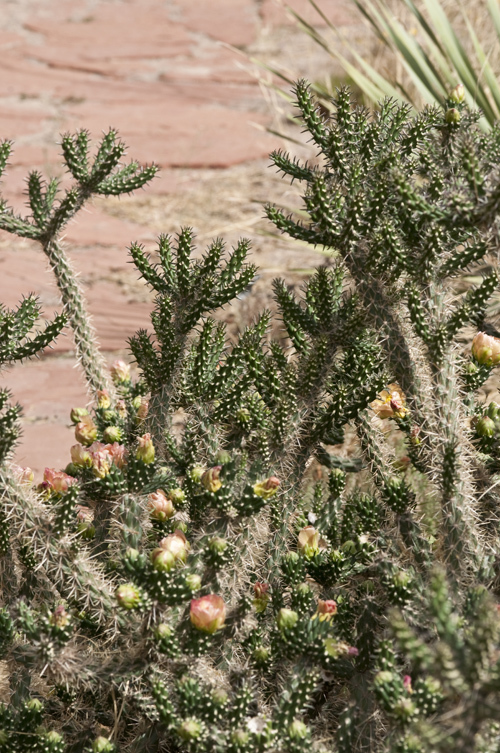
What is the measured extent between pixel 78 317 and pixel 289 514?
0.80m

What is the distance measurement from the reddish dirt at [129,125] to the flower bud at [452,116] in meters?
1.30

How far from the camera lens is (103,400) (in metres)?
2.20

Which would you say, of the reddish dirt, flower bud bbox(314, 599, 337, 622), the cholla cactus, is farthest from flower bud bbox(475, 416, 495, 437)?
the reddish dirt

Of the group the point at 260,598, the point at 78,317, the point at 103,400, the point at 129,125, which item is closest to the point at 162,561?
the point at 260,598

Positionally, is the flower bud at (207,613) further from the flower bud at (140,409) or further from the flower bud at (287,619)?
the flower bud at (140,409)

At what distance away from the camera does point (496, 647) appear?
1.27 meters

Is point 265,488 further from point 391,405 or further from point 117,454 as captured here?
point 391,405

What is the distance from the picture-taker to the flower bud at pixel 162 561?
1.45m

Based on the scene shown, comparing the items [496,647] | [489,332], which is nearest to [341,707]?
[496,647]

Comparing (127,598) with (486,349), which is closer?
(127,598)

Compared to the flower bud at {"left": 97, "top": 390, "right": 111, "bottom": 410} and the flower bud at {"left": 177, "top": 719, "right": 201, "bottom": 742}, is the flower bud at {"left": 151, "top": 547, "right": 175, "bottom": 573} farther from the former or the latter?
the flower bud at {"left": 97, "top": 390, "right": 111, "bottom": 410}

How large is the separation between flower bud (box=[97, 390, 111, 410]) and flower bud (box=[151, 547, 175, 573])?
0.80 metres

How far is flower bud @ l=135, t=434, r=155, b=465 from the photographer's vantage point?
1.67 metres

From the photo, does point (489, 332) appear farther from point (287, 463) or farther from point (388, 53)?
point (388, 53)
